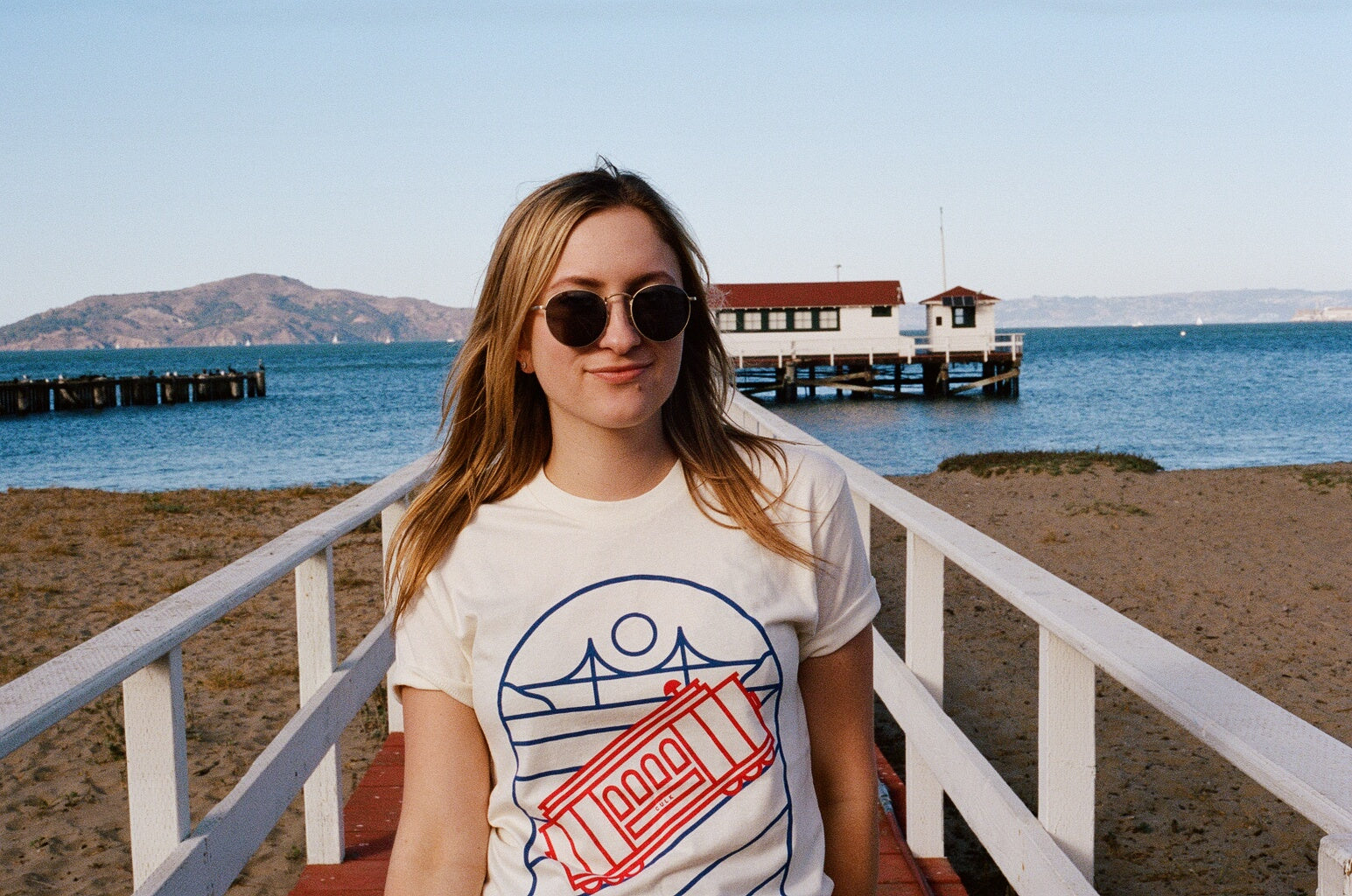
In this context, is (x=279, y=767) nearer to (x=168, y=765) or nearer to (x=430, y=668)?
(x=168, y=765)

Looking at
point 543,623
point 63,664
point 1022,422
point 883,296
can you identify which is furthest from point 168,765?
point 883,296

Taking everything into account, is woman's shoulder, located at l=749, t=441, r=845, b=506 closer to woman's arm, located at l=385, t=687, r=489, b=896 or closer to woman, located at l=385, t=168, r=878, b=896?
woman, located at l=385, t=168, r=878, b=896

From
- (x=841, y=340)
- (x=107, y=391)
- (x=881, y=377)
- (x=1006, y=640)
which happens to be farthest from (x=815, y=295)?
(x=1006, y=640)

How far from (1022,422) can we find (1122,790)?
135ft

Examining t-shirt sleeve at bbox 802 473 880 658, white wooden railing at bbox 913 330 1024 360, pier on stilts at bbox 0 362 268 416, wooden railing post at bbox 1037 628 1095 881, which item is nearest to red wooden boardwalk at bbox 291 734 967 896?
wooden railing post at bbox 1037 628 1095 881

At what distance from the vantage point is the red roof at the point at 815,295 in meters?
51.3

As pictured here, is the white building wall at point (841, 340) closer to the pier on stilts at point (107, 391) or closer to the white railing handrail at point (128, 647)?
the pier on stilts at point (107, 391)

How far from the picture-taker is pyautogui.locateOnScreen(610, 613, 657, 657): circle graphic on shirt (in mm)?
1607

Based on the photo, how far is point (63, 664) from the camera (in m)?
1.70

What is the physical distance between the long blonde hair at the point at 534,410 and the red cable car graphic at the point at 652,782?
0.81ft

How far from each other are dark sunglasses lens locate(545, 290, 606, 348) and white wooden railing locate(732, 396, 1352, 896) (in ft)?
2.71

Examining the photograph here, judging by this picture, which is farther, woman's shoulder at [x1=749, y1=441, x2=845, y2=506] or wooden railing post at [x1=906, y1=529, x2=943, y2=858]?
wooden railing post at [x1=906, y1=529, x2=943, y2=858]

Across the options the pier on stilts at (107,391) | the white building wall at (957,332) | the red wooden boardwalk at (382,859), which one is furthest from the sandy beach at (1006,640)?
the pier on stilts at (107,391)

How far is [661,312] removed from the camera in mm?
1767
